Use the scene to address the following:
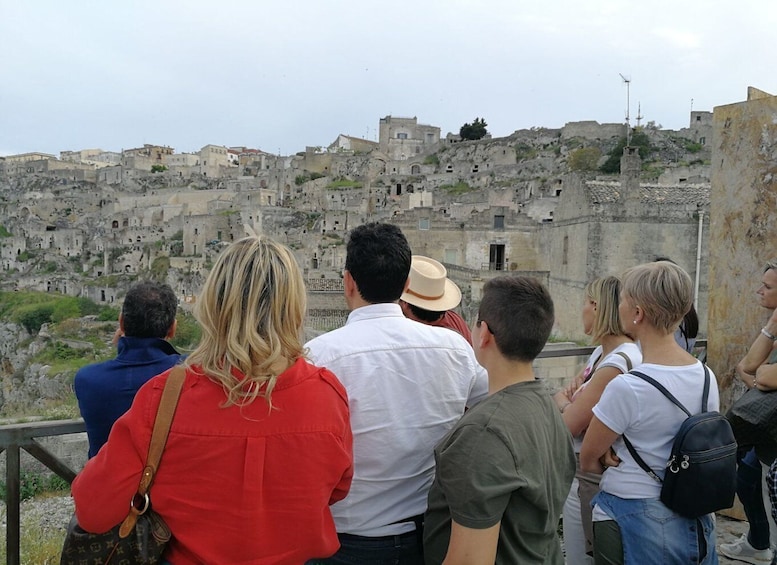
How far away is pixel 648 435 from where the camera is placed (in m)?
2.75

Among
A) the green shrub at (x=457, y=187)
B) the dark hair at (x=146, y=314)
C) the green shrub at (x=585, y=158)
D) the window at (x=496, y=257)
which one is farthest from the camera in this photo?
the green shrub at (x=457, y=187)

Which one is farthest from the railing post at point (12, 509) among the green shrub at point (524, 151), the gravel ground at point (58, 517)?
the green shrub at point (524, 151)

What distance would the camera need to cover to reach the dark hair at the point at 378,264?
103 inches

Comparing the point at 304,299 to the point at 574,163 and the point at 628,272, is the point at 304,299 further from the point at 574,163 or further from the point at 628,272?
the point at 574,163

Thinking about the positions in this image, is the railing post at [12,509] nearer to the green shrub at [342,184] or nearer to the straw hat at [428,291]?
the straw hat at [428,291]

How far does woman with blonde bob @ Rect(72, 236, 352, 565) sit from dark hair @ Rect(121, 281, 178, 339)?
106 cm

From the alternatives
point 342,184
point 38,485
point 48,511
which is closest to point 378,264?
point 48,511

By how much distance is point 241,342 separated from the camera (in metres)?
2.04

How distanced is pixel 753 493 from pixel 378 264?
302 centimetres

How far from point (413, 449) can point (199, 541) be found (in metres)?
0.91

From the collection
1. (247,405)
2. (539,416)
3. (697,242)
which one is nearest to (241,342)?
(247,405)

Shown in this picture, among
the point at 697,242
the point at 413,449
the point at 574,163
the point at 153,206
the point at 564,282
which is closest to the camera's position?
the point at 413,449

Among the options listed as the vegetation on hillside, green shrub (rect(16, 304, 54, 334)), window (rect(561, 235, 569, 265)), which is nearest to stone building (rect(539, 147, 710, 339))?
window (rect(561, 235, 569, 265))

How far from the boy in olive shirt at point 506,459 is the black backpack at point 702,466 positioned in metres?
0.62
